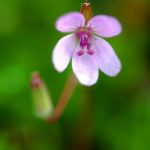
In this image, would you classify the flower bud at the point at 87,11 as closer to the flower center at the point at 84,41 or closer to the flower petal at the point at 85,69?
the flower center at the point at 84,41

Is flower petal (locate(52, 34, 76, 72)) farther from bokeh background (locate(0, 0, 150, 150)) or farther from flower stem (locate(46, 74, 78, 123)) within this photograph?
bokeh background (locate(0, 0, 150, 150))

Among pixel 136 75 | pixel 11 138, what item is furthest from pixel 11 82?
pixel 136 75

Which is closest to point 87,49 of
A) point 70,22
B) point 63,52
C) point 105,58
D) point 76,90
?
point 105,58

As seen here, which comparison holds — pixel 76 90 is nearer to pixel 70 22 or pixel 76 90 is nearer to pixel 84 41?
pixel 84 41

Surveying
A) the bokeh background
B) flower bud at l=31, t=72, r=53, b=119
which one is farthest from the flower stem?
the bokeh background

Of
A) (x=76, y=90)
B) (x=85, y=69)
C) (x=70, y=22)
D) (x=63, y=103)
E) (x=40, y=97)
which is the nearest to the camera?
(x=70, y=22)

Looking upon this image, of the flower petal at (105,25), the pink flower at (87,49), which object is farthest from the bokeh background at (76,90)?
the flower petal at (105,25)
